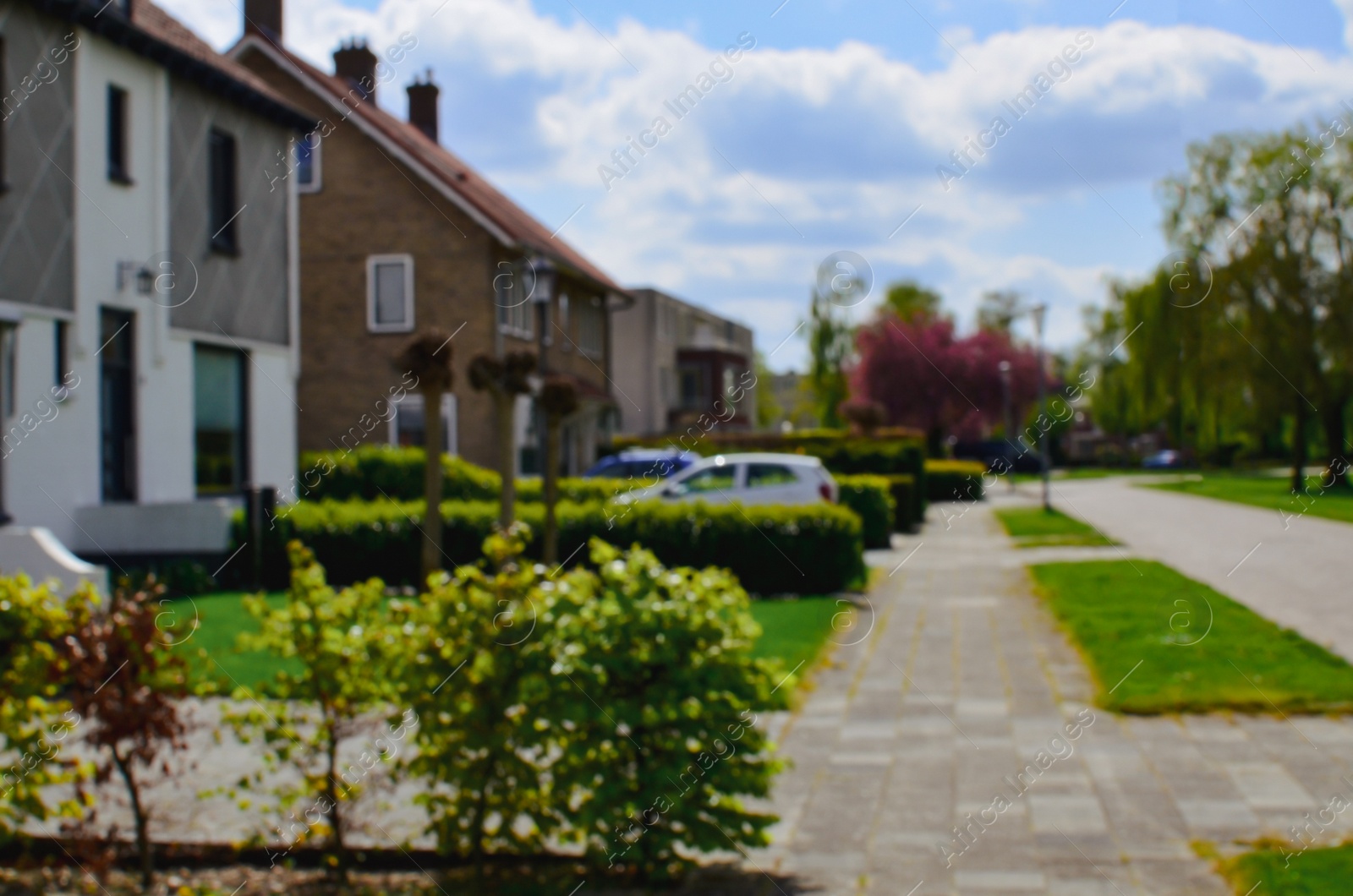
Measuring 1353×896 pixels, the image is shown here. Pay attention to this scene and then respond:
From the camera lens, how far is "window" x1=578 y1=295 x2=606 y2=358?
34.9m

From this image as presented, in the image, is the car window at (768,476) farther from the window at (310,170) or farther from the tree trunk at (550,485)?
the window at (310,170)

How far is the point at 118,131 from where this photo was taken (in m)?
15.3

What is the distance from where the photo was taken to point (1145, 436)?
329 feet

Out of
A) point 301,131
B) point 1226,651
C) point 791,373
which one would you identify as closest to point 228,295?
point 301,131

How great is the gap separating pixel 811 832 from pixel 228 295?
47.2 feet

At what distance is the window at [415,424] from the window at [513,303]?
2.32 metres

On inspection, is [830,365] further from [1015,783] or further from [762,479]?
[1015,783]

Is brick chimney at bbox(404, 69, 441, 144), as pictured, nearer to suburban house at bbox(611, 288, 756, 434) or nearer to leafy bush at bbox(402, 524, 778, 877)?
suburban house at bbox(611, 288, 756, 434)

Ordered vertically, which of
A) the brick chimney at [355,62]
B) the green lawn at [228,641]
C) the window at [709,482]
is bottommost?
the green lawn at [228,641]

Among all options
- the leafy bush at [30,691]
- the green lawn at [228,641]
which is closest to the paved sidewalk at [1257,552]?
the green lawn at [228,641]

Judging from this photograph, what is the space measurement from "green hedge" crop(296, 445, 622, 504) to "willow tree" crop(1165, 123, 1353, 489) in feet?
84.9

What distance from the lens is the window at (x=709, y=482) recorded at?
1858 cm

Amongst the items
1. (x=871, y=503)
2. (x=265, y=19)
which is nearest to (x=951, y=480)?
(x=871, y=503)

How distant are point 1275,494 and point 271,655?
34.7m
